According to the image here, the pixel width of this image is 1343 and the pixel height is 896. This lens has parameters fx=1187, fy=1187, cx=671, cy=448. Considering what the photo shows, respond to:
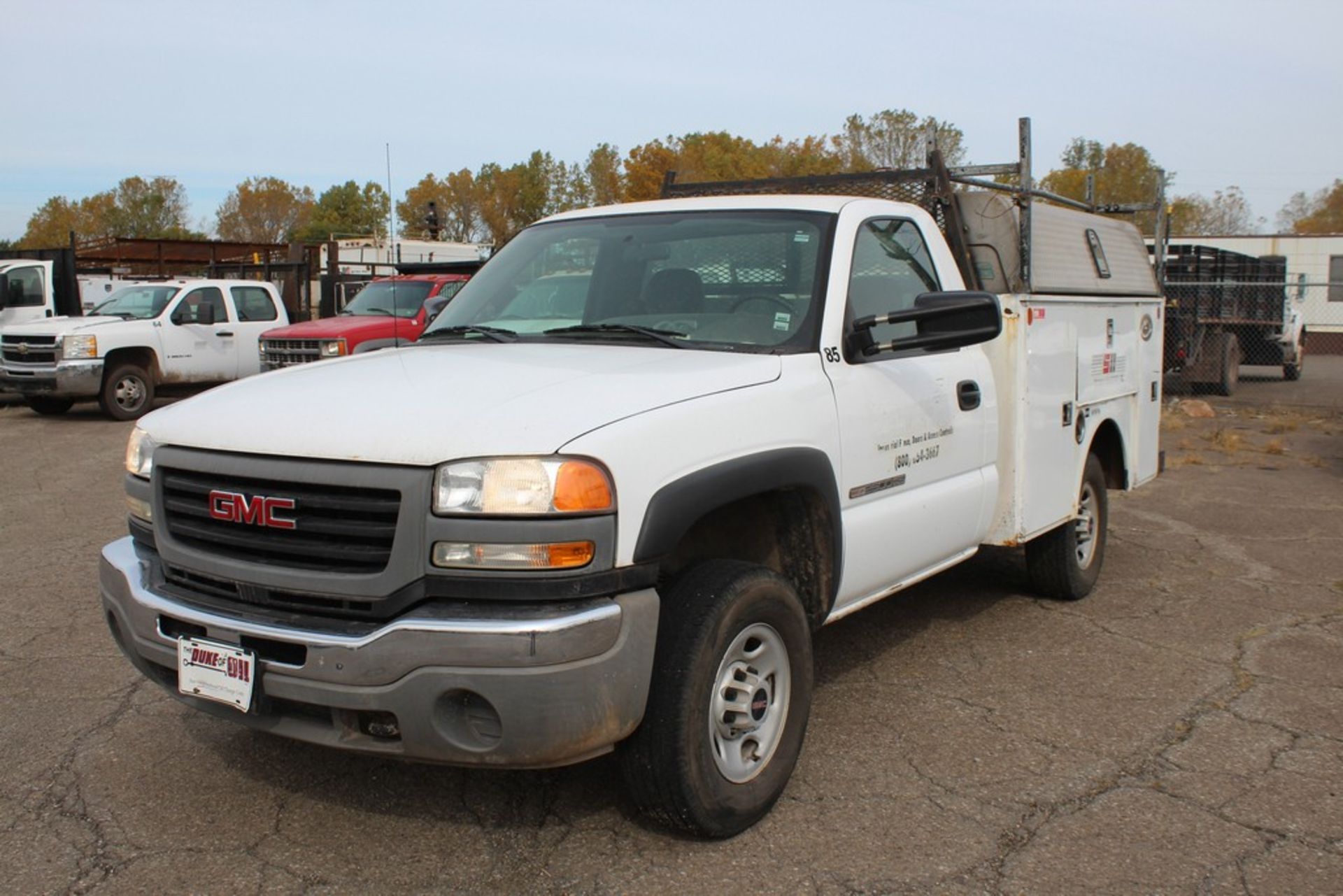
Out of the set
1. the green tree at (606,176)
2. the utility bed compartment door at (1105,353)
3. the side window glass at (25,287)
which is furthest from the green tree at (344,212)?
the utility bed compartment door at (1105,353)

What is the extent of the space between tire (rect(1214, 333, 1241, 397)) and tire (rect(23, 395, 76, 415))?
55.3ft

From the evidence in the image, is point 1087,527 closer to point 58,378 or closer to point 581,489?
point 581,489

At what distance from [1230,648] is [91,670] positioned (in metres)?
4.99

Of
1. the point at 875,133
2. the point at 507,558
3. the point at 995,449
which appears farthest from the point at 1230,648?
the point at 875,133

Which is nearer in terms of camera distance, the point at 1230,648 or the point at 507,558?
A: the point at 507,558

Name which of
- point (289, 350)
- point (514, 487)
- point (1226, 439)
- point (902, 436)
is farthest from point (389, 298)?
point (514, 487)

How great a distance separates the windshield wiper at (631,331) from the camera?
400 centimetres

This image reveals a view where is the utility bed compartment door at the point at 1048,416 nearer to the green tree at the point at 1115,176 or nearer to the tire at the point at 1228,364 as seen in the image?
the tire at the point at 1228,364

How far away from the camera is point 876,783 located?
3896 millimetres

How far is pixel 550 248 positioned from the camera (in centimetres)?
481

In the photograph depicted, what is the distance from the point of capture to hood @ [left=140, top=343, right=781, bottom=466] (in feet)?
9.89

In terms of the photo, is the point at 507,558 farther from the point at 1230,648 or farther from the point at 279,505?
the point at 1230,648

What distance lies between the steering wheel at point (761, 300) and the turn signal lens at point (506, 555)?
1.48 metres

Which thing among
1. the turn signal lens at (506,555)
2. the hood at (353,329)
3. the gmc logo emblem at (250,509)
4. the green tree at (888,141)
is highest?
the green tree at (888,141)
